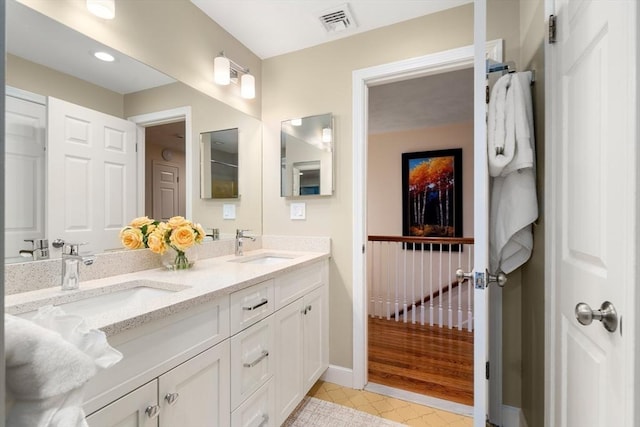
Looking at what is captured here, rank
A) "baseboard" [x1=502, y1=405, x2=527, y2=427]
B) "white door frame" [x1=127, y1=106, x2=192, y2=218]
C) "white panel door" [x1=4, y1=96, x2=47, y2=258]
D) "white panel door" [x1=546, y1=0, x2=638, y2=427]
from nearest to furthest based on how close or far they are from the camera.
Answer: "white panel door" [x1=546, y1=0, x2=638, y2=427] → "white panel door" [x1=4, y1=96, x2=47, y2=258] → "white door frame" [x1=127, y1=106, x2=192, y2=218] → "baseboard" [x1=502, y1=405, x2=527, y2=427]

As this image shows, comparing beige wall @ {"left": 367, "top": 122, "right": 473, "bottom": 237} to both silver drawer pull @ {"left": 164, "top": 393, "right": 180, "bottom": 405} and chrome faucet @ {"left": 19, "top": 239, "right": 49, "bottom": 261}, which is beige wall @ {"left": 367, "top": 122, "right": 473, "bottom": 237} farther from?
chrome faucet @ {"left": 19, "top": 239, "right": 49, "bottom": 261}

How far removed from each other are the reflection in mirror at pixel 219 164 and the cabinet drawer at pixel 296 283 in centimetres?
77

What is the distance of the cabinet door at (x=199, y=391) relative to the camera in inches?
35.6

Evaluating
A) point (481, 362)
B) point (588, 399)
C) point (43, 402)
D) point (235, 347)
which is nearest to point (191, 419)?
point (235, 347)

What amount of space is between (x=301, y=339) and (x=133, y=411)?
100 centimetres

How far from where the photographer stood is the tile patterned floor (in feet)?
5.53

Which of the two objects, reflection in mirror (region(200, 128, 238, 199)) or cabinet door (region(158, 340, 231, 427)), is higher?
reflection in mirror (region(200, 128, 238, 199))

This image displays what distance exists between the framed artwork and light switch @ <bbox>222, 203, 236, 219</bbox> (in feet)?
9.31

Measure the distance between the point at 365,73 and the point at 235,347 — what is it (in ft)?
5.86

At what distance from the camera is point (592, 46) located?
2.70ft

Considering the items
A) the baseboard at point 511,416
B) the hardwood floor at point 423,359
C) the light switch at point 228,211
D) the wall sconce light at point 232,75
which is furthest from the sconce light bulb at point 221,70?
the baseboard at point 511,416

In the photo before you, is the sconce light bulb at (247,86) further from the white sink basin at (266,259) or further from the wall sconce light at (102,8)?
the white sink basin at (266,259)

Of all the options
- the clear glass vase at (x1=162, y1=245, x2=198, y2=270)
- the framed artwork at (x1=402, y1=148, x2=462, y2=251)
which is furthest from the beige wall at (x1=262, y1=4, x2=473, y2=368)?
the framed artwork at (x1=402, y1=148, x2=462, y2=251)

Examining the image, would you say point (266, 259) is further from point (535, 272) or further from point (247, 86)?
point (535, 272)
